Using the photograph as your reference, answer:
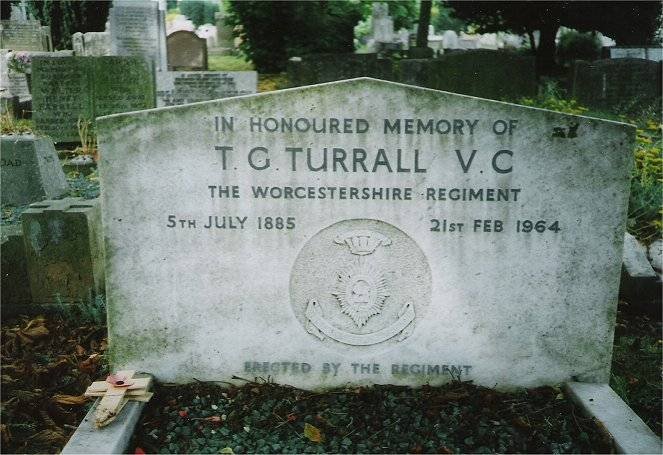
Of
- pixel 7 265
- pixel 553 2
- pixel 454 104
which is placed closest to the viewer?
pixel 454 104

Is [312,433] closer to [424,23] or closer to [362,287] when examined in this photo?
A: [362,287]

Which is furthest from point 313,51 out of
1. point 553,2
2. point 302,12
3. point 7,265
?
point 7,265

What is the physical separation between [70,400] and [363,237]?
62.7 inches

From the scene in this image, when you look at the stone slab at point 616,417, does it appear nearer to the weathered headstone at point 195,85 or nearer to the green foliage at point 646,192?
the green foliage at point 646,192

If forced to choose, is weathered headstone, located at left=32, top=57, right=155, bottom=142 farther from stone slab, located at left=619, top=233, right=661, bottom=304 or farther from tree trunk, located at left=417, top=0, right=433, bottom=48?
tree trunk, located at left=417, top=0, right=433, bottom=48

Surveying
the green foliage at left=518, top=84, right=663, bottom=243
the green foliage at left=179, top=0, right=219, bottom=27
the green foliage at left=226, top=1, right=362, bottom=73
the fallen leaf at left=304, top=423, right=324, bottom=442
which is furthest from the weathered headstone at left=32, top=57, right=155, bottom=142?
the green foliage at left=179, top=0, right=219, bottom=27

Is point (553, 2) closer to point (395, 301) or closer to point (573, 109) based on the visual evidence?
point (573, 109)

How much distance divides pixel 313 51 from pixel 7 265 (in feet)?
42.3

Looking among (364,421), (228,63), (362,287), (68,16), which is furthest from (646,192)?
(68,16)

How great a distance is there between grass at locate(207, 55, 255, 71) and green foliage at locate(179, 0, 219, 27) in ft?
58.8

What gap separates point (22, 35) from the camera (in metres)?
18.4

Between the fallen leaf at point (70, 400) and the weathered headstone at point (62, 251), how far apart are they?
125 centimetres

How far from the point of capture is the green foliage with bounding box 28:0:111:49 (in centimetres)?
1899

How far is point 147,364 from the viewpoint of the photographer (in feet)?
9.47
